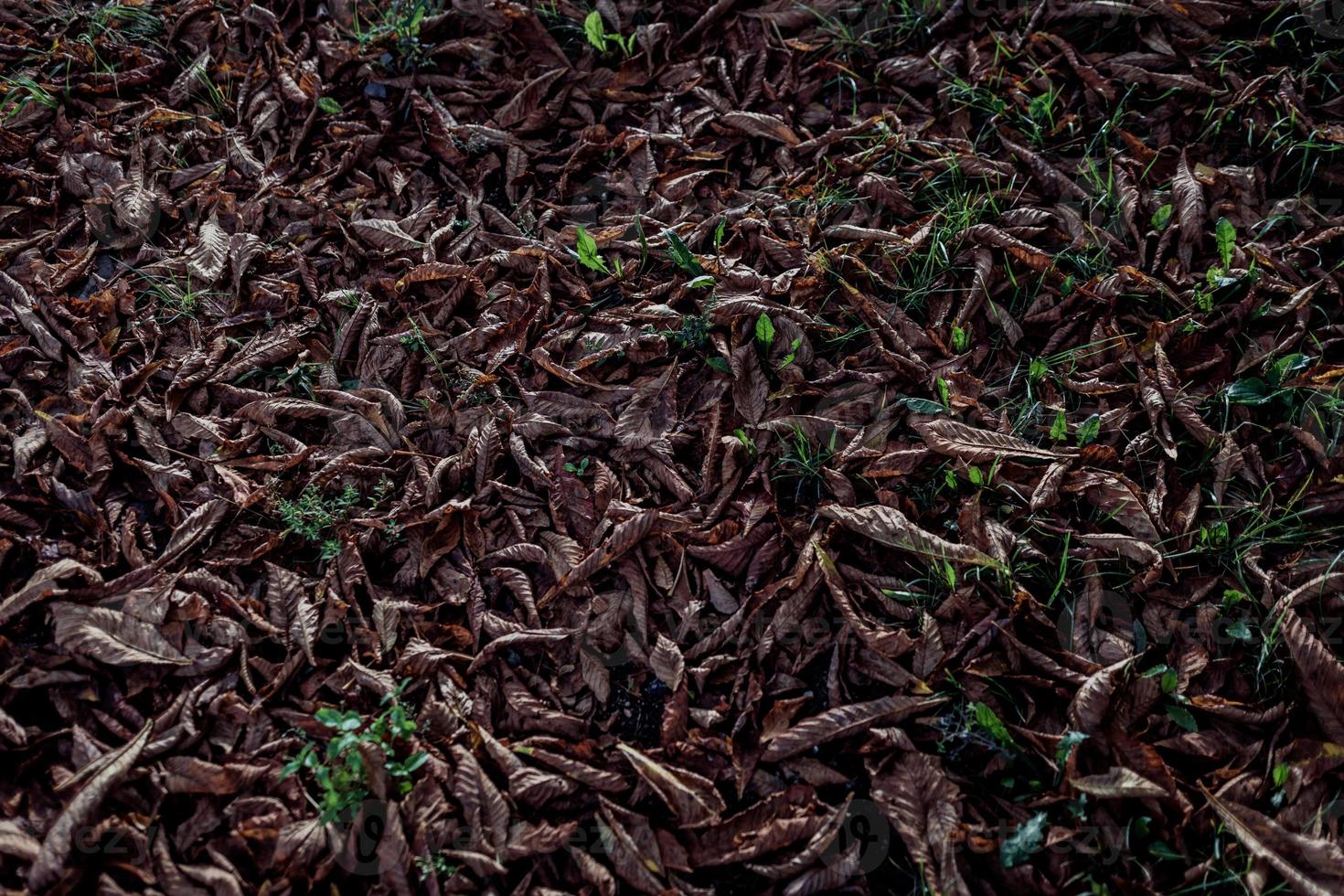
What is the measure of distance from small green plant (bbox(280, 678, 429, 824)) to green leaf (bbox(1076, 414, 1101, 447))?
1.82 metres

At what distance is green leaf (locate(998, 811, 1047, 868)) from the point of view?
1683mm

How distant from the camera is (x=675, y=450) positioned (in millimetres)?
2271

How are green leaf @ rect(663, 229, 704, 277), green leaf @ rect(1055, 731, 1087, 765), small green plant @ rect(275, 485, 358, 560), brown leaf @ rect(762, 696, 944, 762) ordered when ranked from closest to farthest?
green leaf @ rect(1055, 731, 1087, 765) < brown leaf @ rect(762, 696, 944, 762) < small green plant @ rect(275, 485, 358, 560) < green leaf @ rect(663, 229, 704, 277)

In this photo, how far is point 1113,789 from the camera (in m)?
1.71

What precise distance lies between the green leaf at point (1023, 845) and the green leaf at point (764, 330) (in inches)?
52.8

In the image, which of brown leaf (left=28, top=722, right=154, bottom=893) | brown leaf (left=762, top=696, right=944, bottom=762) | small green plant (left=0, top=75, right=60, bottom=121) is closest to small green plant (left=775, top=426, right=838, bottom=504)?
brown leaf (left=762, top=696, right=944, bottom=762)

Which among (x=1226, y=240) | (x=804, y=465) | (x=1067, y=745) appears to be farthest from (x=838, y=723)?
(x=1226, y=240)

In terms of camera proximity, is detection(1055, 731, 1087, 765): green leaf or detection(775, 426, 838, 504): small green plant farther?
detection(775, 426, 838, 504): small green plant

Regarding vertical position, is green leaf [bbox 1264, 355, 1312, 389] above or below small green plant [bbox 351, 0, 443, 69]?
below

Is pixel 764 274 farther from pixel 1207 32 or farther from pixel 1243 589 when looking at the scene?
pixel 1207 32

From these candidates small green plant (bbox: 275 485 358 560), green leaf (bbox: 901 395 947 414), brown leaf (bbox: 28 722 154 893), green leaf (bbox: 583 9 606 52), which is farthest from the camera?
green leaf (bbox: 583 9 606 52)

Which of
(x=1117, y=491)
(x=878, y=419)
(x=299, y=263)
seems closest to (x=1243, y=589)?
(x=1117, y=491)

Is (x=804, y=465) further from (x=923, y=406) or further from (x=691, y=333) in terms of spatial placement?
(x=691, y=333)

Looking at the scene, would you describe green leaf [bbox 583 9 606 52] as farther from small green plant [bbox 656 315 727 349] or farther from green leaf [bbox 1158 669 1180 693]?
green leaf [bbox 1158 669 1180 693]
